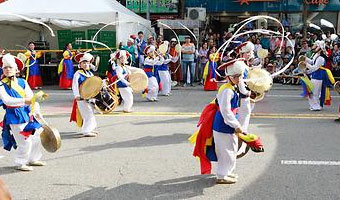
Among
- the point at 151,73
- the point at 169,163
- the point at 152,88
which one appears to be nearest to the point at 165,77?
the point at 151,73

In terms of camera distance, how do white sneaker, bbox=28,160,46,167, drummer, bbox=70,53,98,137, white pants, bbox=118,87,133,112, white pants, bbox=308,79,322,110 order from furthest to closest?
white pants, bbox=308,79,322,110 → white pants, bbox=118,87,133,112 → drummer, bbox=70,53,98,137 → white sneaker, bbox=28,160,46,167

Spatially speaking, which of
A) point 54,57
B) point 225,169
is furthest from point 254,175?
point 54,57

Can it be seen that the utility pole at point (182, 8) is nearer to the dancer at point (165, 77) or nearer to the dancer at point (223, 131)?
the dancer at point (165, 77)

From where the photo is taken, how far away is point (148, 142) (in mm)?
8180

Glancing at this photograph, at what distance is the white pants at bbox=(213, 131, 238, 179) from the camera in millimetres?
5816

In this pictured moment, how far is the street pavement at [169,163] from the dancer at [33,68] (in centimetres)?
611

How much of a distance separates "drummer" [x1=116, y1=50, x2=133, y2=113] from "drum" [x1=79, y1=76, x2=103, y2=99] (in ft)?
5.06

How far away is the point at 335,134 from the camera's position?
28.0 ft

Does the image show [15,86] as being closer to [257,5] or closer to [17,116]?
[17,116]

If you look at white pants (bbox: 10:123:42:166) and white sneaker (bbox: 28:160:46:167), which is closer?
white pants (bbox: 10:123:42:166)

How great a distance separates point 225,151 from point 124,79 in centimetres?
503

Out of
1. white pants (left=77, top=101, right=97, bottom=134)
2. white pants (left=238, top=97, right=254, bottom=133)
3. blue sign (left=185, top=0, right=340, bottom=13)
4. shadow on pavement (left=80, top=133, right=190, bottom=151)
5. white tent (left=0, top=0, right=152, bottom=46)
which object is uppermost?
Answer: blue sign (left=185, top=0, right=340, bottom=13)

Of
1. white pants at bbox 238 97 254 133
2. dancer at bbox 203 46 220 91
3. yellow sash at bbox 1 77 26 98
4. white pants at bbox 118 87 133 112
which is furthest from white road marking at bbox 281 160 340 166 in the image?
dancer at bbox 203 46 220 91

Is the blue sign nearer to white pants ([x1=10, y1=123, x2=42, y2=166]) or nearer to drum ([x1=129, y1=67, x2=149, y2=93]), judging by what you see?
drum ([x1=129, y1=67, x2=149, y2=93])
